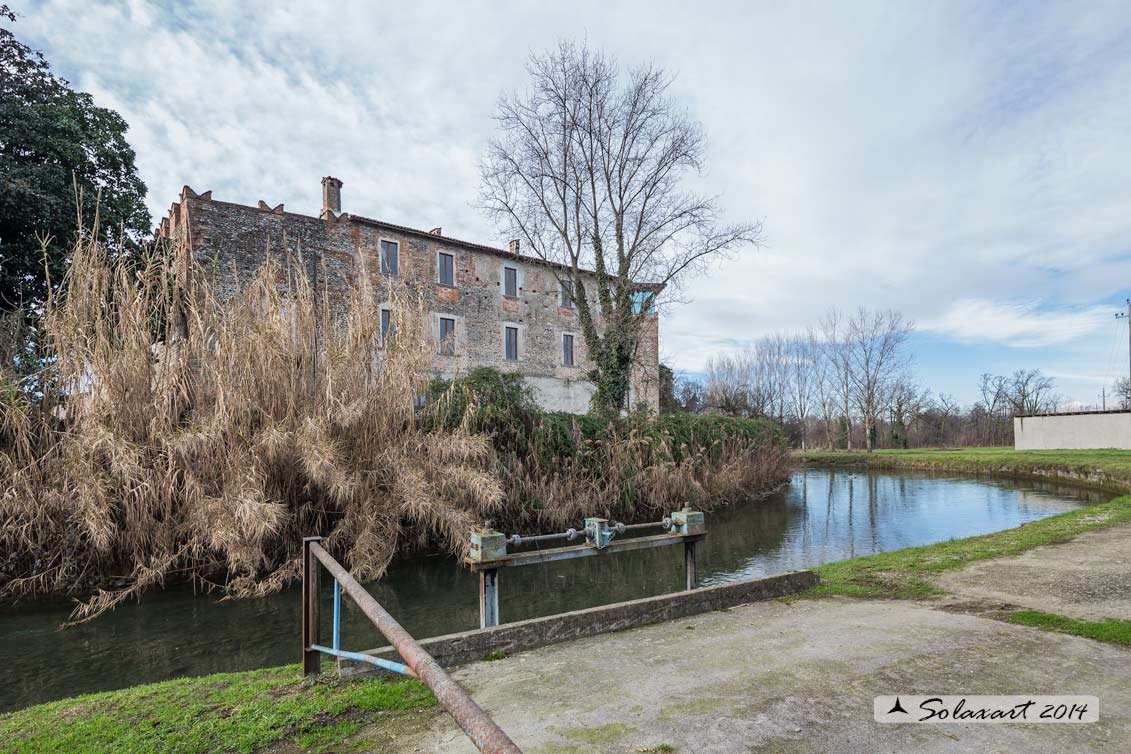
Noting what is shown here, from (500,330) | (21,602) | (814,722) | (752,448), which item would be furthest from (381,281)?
(814,722)

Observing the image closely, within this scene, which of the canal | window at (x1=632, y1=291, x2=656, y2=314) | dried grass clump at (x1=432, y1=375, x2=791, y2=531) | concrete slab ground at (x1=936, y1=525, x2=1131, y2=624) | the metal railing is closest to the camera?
the metal railing

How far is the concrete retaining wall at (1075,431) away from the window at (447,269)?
28778mm

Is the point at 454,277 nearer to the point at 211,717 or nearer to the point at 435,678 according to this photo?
the point at 211,717

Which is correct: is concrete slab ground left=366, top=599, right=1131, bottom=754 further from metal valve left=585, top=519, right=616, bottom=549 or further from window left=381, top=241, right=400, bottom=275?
window left=381, top=241, right=400, bottom=275

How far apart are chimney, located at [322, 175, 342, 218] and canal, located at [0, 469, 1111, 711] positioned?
17.8 metres

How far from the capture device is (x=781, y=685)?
10.6 ft

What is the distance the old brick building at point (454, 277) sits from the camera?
19.8 m

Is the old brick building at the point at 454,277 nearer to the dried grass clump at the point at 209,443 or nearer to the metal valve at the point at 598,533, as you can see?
the dried grass clump at the point at 209,443

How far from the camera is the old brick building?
778 inches

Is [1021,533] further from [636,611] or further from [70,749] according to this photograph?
[70,749]

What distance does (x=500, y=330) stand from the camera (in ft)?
86.1

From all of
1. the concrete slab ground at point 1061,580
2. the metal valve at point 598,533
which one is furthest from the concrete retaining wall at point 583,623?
the concrete slab ground at point 1061,580

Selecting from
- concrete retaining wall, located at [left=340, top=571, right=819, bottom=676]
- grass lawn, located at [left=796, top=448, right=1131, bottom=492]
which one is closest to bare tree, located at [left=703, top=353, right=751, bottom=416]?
grass lawn, located at [left=796, top=448, right=1131, bottom=492]

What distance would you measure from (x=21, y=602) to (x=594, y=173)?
18.7 metres
